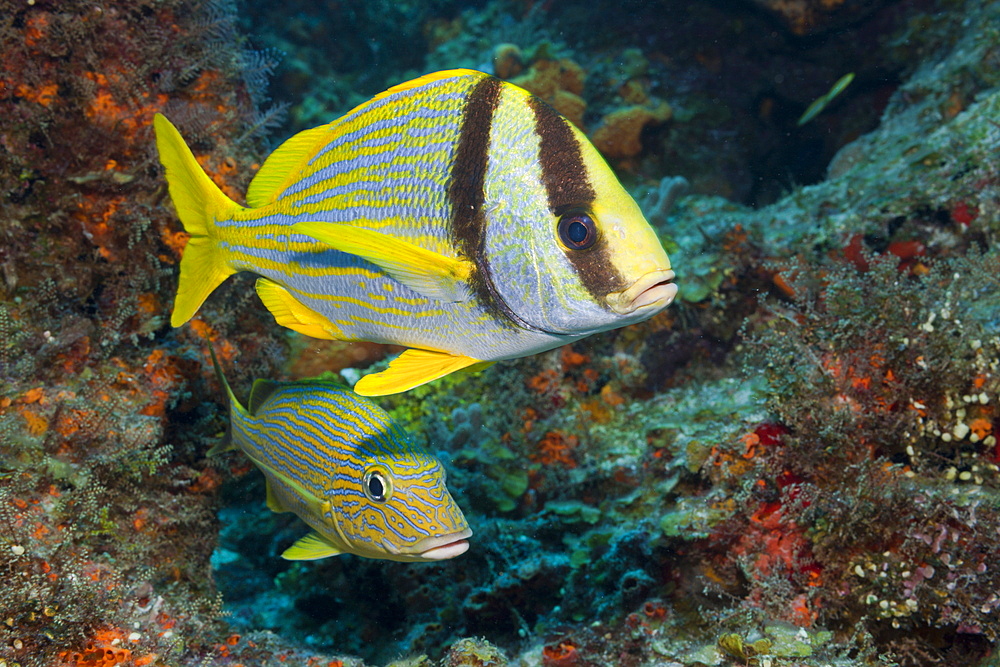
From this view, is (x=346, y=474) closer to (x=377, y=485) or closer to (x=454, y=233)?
(x=377, y=485)

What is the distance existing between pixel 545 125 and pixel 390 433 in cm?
141

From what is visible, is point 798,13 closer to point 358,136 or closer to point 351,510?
point 358,136

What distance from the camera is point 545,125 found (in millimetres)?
1543

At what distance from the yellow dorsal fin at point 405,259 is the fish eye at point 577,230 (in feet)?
0.95

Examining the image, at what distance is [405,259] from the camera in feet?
4.83

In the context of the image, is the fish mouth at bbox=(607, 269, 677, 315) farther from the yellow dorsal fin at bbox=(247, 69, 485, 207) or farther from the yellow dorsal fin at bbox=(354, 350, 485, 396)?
the yellow dorsal fin at bbox=(247, 69, 485, 207)

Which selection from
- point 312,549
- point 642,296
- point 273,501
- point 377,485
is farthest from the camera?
point 273,501

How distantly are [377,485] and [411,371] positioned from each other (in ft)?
2.40

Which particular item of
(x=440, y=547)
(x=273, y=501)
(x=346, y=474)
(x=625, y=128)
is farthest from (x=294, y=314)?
(x=625, y=128)

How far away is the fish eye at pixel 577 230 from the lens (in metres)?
1.46

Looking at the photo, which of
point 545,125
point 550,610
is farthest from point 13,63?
point 550,610

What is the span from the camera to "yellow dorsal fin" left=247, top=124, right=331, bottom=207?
77.4 inches

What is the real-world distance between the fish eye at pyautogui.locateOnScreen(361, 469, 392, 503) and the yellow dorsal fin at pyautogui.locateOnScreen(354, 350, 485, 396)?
2.14 ft

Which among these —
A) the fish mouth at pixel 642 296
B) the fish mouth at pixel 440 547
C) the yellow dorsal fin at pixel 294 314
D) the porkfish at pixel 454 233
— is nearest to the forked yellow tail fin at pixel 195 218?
the porkfish at pixel 454 233
